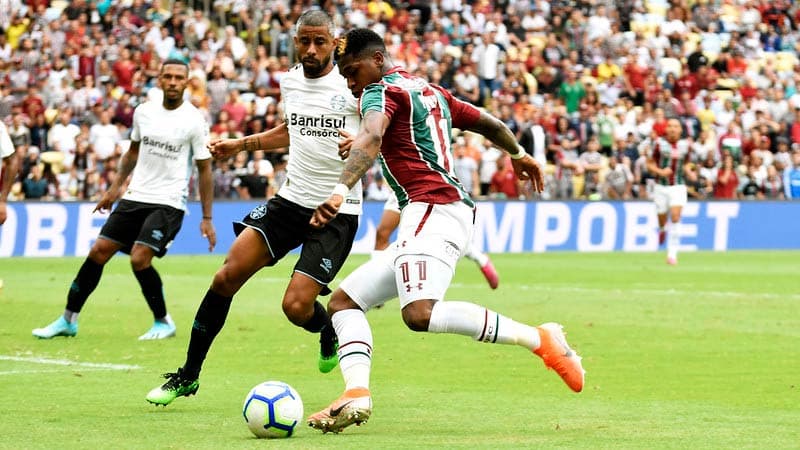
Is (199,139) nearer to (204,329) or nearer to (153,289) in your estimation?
(153,289)

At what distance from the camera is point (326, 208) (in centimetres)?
742

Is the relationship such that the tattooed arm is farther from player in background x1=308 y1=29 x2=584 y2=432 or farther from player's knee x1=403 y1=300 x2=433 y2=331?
player's knee x1=403 y1=300 x2=433 y2=331

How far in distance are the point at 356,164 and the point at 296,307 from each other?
207cm

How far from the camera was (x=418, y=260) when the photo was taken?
793cm

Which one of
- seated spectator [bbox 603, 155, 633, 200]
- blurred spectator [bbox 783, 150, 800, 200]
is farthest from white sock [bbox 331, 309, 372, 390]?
blurred spectator [bbox 783, 150, 800, 200]

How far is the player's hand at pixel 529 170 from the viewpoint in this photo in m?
9.09

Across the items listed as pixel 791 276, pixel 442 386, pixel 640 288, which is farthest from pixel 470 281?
pixel 442 386

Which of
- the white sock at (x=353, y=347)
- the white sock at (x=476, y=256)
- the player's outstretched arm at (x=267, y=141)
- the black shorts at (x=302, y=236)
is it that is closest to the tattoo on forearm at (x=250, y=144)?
the player's outstretched arm at (x=267, y=141)

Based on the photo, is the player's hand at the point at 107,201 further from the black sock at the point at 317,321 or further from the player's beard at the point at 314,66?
the player's beard at the point at 314,66

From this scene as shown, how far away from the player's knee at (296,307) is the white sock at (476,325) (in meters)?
1.72

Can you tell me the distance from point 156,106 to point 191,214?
13076 millimetres

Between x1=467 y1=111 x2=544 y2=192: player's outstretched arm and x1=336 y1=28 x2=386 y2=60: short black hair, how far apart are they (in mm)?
946

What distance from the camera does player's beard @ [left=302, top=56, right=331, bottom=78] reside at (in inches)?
379

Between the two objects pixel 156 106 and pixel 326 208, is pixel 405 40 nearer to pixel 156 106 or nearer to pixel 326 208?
pixel 156 106
